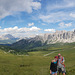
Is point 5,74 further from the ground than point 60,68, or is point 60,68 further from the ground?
point 60,68

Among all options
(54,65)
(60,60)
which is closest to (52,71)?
(54,65)

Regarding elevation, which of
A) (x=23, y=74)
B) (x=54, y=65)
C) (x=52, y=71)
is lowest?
(x=23, y=74)

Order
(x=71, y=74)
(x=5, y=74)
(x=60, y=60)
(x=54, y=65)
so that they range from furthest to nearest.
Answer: (x=5, y=74) < (x=71, y=74) < (x=60, y=60) < (x=54, y=65)

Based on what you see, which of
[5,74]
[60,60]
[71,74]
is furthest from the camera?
[5,74]

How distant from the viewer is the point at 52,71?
1405 centimetres

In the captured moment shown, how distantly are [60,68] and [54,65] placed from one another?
78.6 inches

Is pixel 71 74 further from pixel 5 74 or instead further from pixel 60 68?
pixel 5 74

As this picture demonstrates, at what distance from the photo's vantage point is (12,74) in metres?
22.9

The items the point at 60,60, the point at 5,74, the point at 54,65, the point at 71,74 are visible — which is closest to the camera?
the point at 54,65

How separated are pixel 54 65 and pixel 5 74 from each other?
47.9 feet

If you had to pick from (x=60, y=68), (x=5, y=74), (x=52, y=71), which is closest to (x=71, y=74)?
(x=60, y=68)

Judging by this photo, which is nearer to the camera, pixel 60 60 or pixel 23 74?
pixel 60 60

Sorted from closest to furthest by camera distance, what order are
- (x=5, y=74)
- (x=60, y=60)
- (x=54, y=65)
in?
(x=54, y=65)
(x=60, y=60)
(x=5, y=74)

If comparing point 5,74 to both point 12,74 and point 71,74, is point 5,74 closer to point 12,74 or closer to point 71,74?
point 12,74
